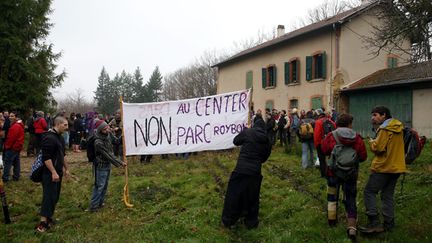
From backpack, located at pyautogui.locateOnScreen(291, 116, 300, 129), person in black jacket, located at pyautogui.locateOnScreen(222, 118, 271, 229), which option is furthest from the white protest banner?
backpack, located at pyautogui.locateOnScreen(291, 116, 300, 129)

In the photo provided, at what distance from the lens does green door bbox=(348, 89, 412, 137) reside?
2000 centimetres

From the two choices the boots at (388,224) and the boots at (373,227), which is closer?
the boots at (373,227)

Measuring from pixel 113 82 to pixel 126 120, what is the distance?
77.7m

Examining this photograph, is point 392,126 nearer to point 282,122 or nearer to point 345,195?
point 345,195

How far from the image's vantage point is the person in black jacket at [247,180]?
6.27 metres

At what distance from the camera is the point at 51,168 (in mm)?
6395

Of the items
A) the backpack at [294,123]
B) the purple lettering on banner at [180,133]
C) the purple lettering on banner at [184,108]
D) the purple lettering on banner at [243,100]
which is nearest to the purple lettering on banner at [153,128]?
the purple lettering on banner at [180,133]

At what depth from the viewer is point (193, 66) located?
76688mm

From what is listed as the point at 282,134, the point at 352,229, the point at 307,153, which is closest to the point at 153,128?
the point at 307,153

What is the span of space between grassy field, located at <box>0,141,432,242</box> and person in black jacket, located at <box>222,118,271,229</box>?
0.81 ft

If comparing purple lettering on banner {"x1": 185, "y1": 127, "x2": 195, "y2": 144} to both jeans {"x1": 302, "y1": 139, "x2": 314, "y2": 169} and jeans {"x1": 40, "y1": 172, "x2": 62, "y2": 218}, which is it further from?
jeans {"x1": 302, "y1": 139, "x2": 314, "y2": 169}

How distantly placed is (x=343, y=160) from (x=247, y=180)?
1532 millimetres

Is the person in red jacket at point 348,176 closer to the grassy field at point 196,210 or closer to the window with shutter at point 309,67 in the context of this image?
the grassy field at point 196,210

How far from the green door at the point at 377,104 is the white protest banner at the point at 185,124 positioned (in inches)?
578
